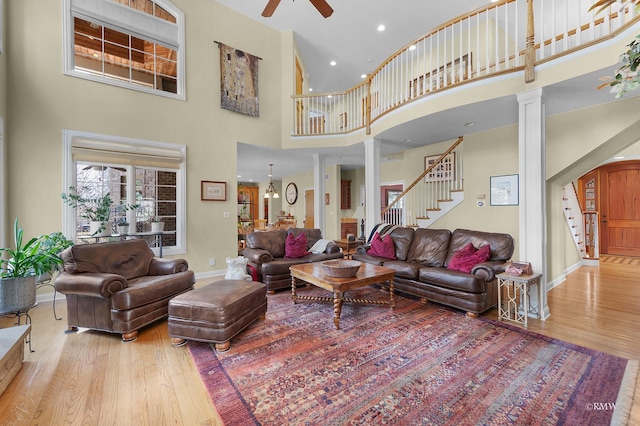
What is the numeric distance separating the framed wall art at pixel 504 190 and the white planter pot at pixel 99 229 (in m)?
6.29

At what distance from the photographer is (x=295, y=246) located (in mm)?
4707

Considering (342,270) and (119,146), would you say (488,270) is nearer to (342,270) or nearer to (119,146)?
(342,270)

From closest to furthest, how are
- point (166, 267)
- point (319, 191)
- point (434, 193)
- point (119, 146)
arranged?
point (166, 267) → point (119, 146) → point (434, 193) → point (319, 191)

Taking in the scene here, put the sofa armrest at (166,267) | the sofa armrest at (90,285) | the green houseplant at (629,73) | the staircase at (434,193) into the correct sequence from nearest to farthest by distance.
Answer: the green houseplant at (629,73), the sofa armrest at (90,285), the sofa armrest at (166,267), the staircase at (434,193)

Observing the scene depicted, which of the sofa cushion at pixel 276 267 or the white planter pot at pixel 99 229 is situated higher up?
the white planter pot at pixel 99 229

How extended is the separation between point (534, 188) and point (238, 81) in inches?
211

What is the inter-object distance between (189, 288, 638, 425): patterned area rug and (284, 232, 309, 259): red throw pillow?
69.2 inches

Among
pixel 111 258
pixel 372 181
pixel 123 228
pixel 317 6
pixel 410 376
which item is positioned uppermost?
pixel 317 6

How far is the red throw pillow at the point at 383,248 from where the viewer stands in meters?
4.50

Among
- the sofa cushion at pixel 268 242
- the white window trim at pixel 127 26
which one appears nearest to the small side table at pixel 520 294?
the sofa cushion at pixel 268 242

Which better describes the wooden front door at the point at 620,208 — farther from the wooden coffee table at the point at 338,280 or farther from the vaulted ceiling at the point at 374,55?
the wooden coffee table at the point at 338,280

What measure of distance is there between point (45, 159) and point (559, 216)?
8123 millimetres

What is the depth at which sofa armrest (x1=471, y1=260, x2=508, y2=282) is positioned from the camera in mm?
3156

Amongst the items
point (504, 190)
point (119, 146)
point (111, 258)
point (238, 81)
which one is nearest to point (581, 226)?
point (504, 190)
